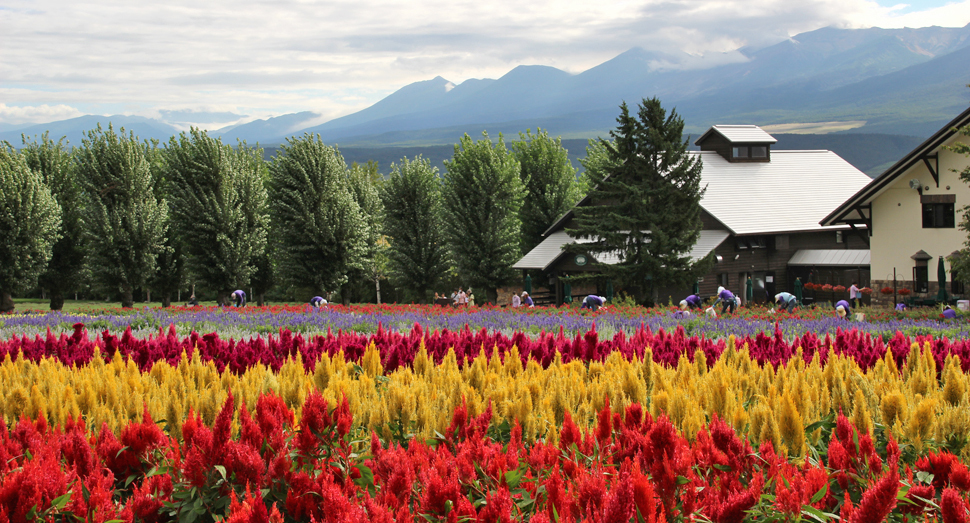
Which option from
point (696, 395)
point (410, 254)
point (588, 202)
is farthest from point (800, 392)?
point (410, 254)

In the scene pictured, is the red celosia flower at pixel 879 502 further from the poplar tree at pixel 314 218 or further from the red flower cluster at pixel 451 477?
the poplar tree at pixel 314 218

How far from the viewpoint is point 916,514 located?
10.2 feet

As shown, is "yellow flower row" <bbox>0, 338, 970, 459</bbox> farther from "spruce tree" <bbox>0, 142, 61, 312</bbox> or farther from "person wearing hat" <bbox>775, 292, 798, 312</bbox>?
"spruce tree" <bbox>0, 142, 61, 312</bbox>

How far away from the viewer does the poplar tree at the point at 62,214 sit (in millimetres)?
43656

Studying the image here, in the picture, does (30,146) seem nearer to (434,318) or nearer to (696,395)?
(434,318)

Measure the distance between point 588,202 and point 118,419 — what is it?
3757cm

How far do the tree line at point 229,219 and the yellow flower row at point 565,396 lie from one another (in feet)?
116

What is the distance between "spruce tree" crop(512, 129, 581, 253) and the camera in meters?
49.1

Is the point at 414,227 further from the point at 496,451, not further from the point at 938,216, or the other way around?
the point at 496,451

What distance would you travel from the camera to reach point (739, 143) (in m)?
48.7

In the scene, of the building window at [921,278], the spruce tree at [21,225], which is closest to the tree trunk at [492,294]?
the building window at [921,278]

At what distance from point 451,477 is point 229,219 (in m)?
39.2

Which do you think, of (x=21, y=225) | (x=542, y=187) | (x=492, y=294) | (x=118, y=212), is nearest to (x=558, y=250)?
(x=492, y=294)

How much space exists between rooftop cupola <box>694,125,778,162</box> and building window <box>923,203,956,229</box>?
59.8ft
